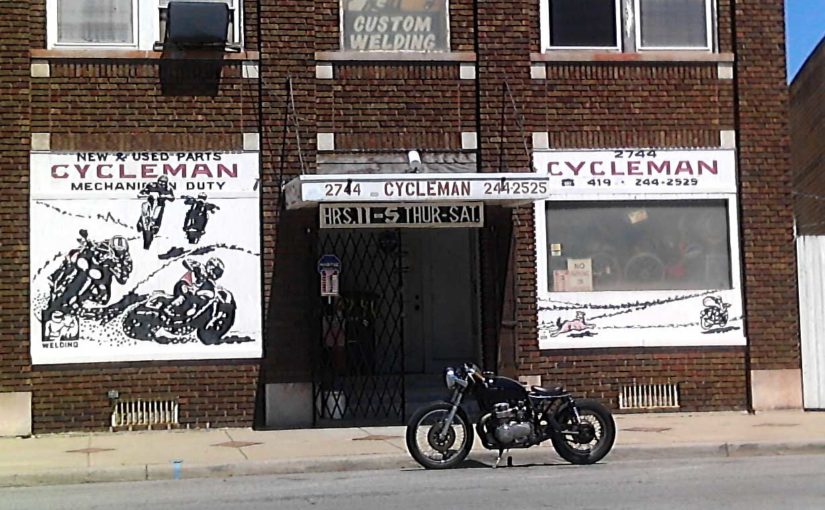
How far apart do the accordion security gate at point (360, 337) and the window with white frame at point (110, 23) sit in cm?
370

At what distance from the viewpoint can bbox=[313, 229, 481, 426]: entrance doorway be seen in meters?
15.3

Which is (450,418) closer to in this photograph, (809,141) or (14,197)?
(14,197)

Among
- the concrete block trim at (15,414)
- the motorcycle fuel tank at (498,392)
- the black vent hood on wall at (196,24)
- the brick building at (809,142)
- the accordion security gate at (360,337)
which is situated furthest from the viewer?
the brick building at (809,142)

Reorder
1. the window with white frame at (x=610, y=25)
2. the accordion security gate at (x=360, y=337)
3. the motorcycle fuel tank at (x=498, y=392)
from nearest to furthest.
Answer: the motorcycle fuel tank at (x=498, y=392)
the accordion security gate at (x=360, y=337)
the window with white frame at (x=610, y=25)

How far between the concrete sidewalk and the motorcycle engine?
0.67 metres

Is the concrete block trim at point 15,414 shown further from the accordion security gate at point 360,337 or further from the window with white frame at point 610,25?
the window with white frame at point 610,25

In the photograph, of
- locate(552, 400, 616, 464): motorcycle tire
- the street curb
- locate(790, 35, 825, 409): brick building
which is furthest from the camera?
locate(790, 35, 825, 409): brick building

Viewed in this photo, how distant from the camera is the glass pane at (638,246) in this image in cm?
1550

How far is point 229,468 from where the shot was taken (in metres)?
11.7

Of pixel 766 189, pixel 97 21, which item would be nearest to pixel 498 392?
pixel 766 189

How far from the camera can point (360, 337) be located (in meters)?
16.4

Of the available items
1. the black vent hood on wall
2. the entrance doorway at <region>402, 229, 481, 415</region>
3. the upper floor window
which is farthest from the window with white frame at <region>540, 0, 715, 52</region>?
the upper floor window

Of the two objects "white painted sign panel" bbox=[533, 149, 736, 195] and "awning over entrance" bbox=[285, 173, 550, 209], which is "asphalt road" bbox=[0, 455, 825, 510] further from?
"white painted sign panel" bbox=[533, 149, 736, 195]

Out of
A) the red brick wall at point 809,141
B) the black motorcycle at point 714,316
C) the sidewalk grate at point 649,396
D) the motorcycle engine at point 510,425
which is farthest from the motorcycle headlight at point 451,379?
the red brick wall at point 809,141
